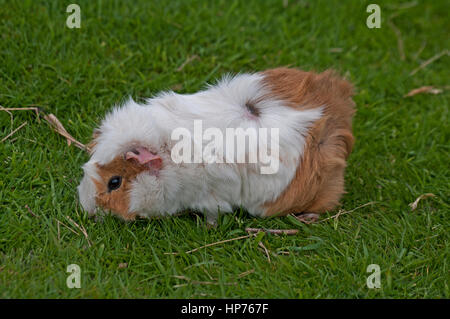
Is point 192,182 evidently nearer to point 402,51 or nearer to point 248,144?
point 248,144

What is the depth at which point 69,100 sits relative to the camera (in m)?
3.63

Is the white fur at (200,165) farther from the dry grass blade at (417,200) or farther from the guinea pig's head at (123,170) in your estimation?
the dry grass blade at (417,200)

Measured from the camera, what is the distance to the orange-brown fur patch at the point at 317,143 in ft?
9.86

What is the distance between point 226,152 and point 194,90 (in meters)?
1.10

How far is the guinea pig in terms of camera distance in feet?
9.33

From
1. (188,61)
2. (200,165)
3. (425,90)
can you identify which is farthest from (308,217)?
(425,90)

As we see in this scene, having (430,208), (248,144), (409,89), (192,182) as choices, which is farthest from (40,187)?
(409,89)

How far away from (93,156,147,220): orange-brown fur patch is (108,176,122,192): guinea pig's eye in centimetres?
2

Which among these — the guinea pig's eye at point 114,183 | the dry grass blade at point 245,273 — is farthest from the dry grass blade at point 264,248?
the guinea pig's eye at point 114,183

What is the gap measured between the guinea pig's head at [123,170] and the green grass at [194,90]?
124 millimetres

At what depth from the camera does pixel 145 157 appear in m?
2.77

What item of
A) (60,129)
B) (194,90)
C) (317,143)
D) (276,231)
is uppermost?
(194,90)

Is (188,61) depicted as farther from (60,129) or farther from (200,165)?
(200,165)
